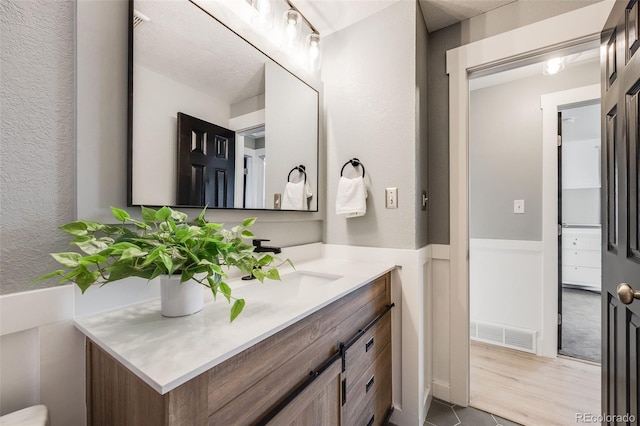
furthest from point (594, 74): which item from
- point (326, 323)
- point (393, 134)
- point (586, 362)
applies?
point (326, 323)

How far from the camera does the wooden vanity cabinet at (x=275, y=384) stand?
562 millimetres

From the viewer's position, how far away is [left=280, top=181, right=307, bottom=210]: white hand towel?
5.03 ft

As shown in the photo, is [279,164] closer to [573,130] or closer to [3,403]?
[3,403]

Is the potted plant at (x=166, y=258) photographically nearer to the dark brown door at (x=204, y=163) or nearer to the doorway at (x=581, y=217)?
the dark brown door at (x=204, y=163)

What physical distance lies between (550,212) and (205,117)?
2.51 meters

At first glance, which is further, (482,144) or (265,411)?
(482,144)

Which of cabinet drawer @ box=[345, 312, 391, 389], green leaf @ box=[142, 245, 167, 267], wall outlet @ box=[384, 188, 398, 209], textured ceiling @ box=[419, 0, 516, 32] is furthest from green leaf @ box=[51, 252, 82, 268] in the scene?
textured ceiling @ box=[419, 0, 516, 32]

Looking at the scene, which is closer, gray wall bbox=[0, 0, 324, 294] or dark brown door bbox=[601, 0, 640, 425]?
gray wall bbox=[0, 0, 324, 294]

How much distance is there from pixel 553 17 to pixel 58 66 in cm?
210

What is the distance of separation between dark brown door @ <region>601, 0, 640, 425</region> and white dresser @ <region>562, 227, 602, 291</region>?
359cm

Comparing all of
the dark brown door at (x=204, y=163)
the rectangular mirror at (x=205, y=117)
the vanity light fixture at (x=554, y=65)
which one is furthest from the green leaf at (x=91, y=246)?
the vanity light fixture at (x=554, y=65)

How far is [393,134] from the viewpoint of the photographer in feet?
5.06

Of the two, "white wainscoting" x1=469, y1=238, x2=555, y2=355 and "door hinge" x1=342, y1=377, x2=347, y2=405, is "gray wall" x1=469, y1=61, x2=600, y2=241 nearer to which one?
"white wainscoting" x1=469, y1=238, x2=555, y2=355

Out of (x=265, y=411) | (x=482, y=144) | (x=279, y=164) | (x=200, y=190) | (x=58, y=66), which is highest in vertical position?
(x=482, y=144)
